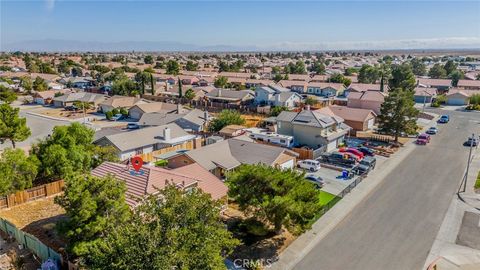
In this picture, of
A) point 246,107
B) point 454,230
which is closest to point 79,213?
point 454,230

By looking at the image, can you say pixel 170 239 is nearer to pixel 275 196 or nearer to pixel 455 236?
pixel 275 196

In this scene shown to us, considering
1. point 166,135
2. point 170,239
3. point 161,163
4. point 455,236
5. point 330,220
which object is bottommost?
point 330,220

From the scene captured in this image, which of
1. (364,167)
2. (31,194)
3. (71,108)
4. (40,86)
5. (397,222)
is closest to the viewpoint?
(397,222)

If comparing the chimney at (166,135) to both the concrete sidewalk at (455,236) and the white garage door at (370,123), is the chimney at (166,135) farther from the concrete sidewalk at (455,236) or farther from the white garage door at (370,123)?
the white garage door at (370,123)

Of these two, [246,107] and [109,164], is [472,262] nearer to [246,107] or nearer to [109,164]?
[109,164]

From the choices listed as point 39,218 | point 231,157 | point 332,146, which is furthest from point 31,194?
point 332,146

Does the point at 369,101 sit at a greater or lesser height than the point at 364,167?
greater
